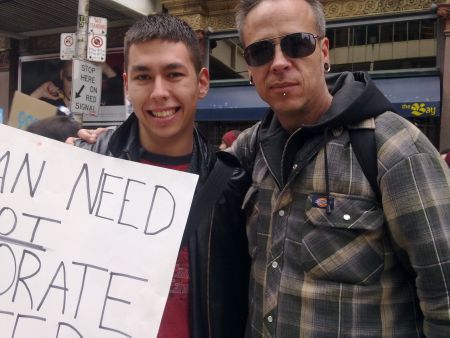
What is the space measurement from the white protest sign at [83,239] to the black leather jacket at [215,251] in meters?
0.18

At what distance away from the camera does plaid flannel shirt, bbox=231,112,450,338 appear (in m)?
1.39

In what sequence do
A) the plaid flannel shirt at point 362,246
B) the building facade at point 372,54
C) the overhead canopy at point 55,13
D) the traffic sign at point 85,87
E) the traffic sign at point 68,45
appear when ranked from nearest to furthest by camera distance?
the plaid flannel shirt at point 362,246 < the traffic sign at point 85,87 < the traffic sign at point 68,45 < the building facade at point 372,54 < the overhead canopy at point 55,13

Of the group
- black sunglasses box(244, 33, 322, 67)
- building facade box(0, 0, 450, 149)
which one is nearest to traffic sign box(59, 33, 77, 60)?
building facade box(0, 0, 450, 149)

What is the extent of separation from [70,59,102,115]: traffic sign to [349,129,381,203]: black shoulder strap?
18.2ft

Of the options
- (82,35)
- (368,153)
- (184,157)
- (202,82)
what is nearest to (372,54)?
(82,35)

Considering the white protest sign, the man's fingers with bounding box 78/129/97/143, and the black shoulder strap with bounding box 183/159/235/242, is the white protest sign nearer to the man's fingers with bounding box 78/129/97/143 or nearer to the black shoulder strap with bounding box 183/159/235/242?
the black shoulder strap with bounding box 183/159/235/242

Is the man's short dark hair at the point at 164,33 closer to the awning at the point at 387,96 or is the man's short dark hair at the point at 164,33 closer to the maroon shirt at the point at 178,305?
the maroon shirt at the point at 178,305

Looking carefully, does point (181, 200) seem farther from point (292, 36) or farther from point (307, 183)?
point (292, 36)

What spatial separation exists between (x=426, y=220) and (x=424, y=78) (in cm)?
712

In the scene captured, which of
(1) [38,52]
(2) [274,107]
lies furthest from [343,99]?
(1) [38,52]

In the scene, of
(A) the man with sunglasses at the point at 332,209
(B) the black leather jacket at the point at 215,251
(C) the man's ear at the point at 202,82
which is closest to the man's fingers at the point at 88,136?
(B) the black leather jacket at the point at 215,251

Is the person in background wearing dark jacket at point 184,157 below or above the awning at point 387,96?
below

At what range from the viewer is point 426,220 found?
1387 mm

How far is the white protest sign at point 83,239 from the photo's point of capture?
154 cm
